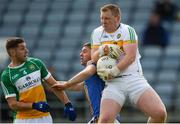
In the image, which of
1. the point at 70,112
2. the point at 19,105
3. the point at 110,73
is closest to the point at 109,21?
the point at 110,73

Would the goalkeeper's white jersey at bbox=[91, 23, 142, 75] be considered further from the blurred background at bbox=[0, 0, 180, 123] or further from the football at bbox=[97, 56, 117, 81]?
the blurred background at bbox=[0, 0, 180, 123]

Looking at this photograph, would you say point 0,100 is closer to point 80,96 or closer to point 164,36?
point 80,96

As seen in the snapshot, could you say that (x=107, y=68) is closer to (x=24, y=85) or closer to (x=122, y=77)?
(x=122, y=77)

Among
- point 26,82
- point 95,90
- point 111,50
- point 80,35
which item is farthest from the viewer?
point 80,35

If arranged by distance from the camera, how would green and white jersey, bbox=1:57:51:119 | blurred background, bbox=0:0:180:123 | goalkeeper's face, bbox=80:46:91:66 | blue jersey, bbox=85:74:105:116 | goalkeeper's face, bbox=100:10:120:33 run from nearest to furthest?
goalkeeper's face, bbox=100:10:120:33 → blue jersey, bbox=85:74:105:116 → green and white jersey, bbox=1:57:51:119 → goalkeeper's face, bbox=80:46:91:66 → blurred background, bbox=0:0:180:123

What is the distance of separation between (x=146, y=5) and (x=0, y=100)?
5.43m

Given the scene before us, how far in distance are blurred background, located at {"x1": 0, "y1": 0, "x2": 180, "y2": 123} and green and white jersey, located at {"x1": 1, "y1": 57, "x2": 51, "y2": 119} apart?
16.6 feet

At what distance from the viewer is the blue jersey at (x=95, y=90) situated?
10.4 meters

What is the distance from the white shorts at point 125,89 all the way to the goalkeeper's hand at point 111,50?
27 centimetres

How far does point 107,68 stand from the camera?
32.7 feet

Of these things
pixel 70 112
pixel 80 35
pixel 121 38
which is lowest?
pixel 80 35

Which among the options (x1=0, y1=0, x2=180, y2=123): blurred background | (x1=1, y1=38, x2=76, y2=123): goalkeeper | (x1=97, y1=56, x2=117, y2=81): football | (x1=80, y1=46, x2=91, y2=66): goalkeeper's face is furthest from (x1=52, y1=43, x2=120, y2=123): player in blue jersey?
(x1=0, y1=0, x2=180, y2=123): blurred background

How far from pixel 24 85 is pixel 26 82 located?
0.15ft

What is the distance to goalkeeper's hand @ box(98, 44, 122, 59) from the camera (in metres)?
10.0
